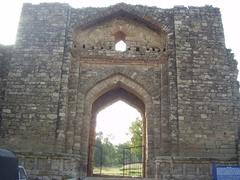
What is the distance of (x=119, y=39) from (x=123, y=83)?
173 centimetres

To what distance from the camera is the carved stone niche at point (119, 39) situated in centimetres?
1119

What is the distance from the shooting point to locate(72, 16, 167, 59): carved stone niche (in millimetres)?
11188

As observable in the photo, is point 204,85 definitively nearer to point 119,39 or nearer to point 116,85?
point 116,85

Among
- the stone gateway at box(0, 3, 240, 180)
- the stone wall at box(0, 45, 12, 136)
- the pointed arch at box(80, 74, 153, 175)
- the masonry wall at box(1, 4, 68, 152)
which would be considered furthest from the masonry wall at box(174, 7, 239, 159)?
the stone wall at box(0, 45, 12, 136)

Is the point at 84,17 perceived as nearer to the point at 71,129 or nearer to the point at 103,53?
the point at 103,53

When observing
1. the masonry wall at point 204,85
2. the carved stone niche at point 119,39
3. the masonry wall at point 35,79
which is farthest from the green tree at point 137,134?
the masonry wall at point 35,79

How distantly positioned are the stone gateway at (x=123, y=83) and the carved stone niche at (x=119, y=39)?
3cm

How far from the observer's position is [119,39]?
11.8 metres

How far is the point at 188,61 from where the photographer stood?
10.6 metres

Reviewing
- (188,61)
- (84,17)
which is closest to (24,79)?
(84,17)

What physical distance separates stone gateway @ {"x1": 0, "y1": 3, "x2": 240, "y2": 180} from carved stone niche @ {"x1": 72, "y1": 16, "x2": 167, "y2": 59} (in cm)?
3

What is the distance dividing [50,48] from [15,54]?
3.58 ft

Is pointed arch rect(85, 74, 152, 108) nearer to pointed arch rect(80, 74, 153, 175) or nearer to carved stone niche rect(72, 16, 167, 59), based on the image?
pointed arch rect(80, 74, 153, 175)

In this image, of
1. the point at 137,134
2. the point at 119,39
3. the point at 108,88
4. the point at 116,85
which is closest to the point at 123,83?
the point at 116,85
